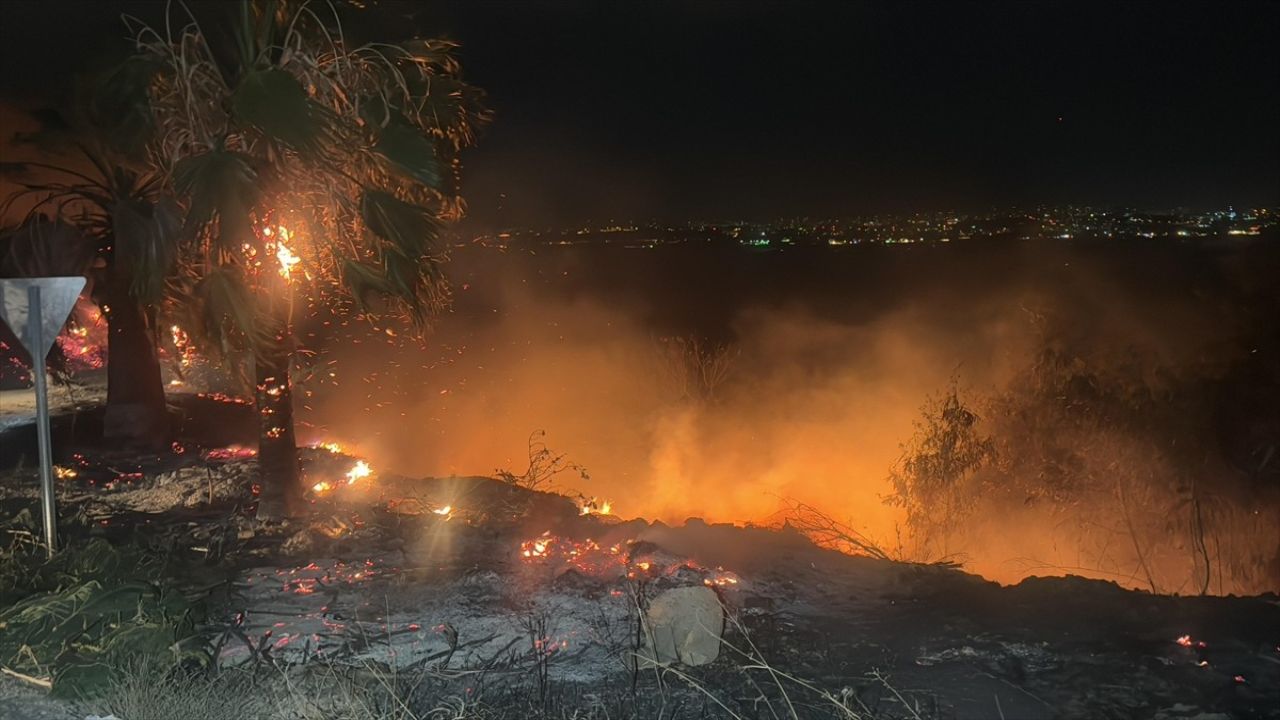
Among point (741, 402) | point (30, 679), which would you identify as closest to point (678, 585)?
point (30, 679)

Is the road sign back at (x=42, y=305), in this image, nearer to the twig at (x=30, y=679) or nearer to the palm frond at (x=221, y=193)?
the palm frond at (x=221, y=193)

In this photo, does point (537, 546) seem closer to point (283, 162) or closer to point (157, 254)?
point (283, 162)

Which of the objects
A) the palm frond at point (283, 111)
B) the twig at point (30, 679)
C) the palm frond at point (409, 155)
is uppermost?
the palm frond at point (283, 111)

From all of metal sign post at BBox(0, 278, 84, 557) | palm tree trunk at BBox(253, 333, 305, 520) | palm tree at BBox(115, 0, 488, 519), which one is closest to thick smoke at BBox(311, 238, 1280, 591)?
palm tree trunk at BBox(253, 333, 305, 520)

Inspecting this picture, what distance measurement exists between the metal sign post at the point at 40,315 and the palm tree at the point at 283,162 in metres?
0.98

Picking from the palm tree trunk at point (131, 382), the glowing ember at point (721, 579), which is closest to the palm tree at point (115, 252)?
the palm tree trunk at point (131, 382)

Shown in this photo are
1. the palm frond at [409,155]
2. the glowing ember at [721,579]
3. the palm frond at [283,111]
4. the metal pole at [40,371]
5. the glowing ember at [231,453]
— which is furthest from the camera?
the glowing ember at [231,453]

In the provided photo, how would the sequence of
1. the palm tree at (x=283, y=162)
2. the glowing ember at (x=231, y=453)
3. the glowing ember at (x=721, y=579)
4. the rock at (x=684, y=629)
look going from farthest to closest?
the glowing ember at (x=231, y=453), the palm tree at (x=283, y=162), the glowing ember at (x=721, y=579), the rock at (x=684, y=629)

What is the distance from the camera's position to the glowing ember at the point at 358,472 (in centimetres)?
1025

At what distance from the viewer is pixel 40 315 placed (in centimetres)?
647

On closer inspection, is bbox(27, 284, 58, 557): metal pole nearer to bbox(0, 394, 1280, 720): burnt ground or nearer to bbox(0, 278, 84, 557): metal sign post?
bbox(0, 278, 84, 557): metal sign post

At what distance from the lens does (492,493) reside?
977 centimetres

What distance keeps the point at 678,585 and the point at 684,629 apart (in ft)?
3.68

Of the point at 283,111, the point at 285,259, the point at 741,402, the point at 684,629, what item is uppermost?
the point at 283,111
